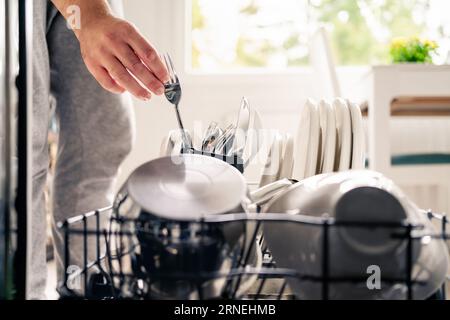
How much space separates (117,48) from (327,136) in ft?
0.65

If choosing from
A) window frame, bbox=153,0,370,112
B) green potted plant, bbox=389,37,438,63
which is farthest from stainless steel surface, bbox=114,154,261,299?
window frame, bbox=153,0,370,112

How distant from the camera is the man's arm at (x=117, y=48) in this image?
0.43 metres

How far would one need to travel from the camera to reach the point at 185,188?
268mm

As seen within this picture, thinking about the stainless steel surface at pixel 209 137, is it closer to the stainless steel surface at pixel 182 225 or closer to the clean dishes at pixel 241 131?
the clean dishes at pixel 241 131

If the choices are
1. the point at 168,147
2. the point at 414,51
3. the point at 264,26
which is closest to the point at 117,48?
the point at 168,147

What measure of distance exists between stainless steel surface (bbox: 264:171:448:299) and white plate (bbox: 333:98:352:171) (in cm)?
18

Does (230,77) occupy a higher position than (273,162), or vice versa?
(230,77)

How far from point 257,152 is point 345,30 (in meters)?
4.02

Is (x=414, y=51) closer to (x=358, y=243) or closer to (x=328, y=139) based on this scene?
(x=328, y=139)

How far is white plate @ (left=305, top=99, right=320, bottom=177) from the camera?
0.47 meters

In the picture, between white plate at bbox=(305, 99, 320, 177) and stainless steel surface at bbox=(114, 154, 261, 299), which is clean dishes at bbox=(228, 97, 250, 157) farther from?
stainless steel surface at bbox=(114, 154, 261, 299)

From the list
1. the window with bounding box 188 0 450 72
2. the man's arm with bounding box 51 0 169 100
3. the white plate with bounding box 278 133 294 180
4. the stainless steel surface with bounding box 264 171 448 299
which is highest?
the window with bounding box 188 0 450 72

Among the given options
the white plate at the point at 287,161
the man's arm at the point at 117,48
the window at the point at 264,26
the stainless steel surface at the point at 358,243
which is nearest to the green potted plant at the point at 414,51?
the window at the point at 264,26
